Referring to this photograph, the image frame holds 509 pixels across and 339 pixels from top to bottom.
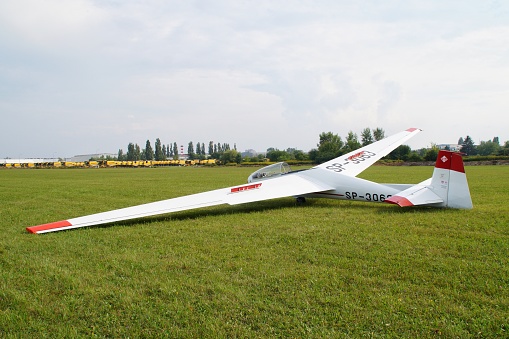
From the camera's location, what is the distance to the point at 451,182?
788 cm

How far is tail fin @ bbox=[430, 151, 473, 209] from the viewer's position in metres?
7.71

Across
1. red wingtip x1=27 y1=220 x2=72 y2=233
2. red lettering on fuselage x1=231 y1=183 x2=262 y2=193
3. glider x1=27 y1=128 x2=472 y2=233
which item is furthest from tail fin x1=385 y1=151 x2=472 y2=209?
red wingtip x1=27 y1=220 x2=72 y2=233

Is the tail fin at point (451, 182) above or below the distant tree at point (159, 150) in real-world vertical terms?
below

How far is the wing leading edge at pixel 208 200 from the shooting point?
7.60m

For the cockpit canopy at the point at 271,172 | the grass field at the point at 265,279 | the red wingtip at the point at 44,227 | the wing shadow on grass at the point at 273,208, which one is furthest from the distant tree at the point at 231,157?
the grass field at the point at 265,279

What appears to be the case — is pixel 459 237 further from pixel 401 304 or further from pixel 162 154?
pixel 162 154

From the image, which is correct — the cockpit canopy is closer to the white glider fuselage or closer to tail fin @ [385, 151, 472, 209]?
the white glider fuselage

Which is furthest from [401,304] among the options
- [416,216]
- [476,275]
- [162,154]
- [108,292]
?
[162,154]

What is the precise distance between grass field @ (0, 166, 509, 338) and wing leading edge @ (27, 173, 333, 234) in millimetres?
354

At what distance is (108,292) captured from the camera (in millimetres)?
3992

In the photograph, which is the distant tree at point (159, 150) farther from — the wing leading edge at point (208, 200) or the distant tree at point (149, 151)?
the wing leading edge at point (208, 200)

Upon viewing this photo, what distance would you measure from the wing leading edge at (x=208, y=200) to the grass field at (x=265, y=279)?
0.35 meters

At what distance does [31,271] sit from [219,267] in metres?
2.59

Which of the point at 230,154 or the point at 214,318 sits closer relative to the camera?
the point at 214,318
